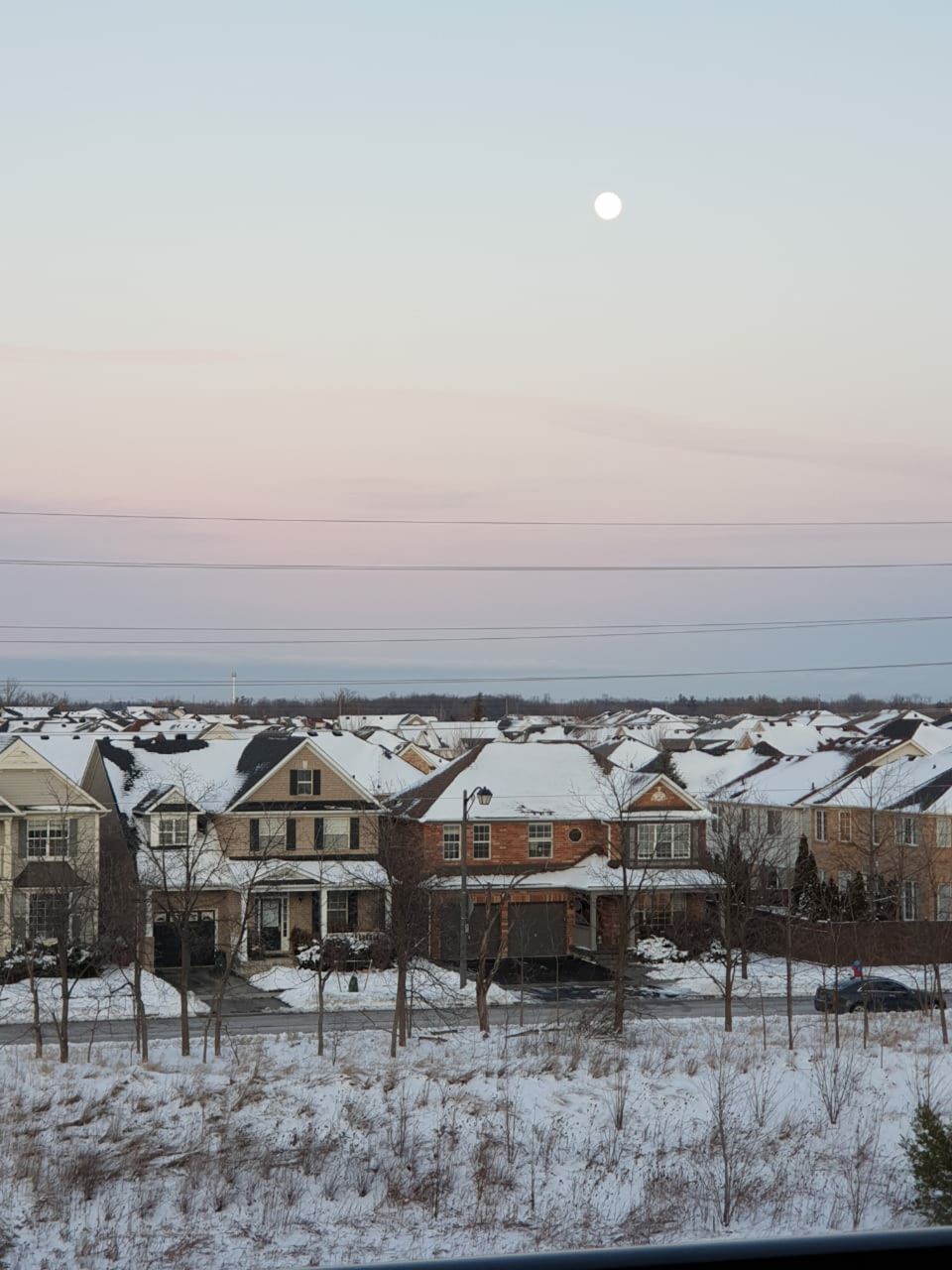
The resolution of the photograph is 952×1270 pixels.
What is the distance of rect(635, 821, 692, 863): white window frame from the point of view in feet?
Result: 125

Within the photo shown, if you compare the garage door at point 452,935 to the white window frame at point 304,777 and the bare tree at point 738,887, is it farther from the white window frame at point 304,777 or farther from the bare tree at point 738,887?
Answer: the bare tree at point 738,887

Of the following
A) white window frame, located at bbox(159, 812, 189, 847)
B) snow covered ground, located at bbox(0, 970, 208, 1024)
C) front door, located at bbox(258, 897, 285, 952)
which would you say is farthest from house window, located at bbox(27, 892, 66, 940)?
front door, located at bbox(258, 897, 285, 952)

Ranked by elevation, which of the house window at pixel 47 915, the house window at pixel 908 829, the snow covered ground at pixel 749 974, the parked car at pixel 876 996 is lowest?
the snow covered ground at pixel 749 974

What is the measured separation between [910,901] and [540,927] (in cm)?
1092

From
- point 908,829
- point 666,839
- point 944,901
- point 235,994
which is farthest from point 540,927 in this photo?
point 944,901

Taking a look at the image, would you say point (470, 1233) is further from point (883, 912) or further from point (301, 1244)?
point (883, 912)

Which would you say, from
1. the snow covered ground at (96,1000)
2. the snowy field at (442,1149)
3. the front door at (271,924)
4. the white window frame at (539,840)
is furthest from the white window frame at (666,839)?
the snowy field at (442,1149)

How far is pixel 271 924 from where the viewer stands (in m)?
35.0

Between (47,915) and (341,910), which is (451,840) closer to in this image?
(341,910)

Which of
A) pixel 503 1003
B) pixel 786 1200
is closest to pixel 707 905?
pixel 503 1003

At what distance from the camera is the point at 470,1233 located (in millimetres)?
12602

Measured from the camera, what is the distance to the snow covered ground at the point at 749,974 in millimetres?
30156

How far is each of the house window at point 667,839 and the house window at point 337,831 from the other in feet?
28.8

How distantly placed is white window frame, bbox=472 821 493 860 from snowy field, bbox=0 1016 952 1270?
1563cm
